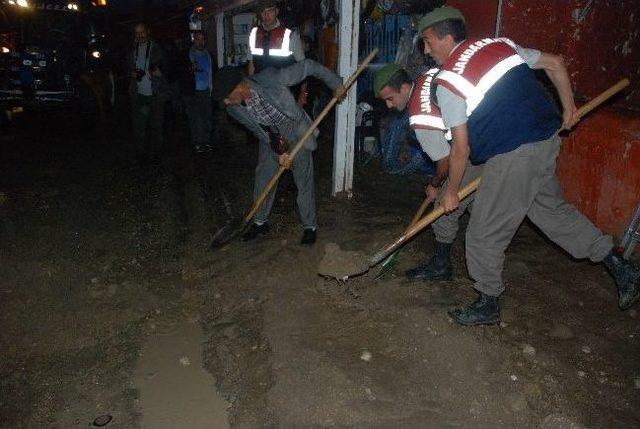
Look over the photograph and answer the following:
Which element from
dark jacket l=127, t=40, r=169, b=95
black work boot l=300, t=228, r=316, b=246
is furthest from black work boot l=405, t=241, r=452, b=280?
dark jacket l=127, t=40, r=169, b=95

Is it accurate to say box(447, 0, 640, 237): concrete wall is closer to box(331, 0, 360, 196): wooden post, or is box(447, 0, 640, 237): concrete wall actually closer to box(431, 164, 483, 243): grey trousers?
box(431, 164, 483, 243): grey trousers

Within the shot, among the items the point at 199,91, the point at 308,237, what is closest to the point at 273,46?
the point at 308,237

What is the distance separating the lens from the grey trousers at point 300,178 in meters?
3.80

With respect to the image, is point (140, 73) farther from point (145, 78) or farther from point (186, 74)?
point (186, 74)

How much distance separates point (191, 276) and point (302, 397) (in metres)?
1.68

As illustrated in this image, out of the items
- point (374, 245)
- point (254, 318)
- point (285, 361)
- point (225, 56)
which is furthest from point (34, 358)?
point (225, 56)

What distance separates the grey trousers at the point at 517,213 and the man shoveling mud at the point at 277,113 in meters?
1.58

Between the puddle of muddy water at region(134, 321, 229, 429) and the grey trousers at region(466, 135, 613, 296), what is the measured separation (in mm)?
1753

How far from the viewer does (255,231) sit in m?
4.21

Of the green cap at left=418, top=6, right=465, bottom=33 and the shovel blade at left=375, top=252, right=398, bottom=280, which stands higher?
the green cap at left=418, top=6, right=465, bottom=33

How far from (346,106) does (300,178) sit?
4.07 feet

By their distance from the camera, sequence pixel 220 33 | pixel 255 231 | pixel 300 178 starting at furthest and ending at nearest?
1. pixel 220 33
2. pixel 255 231
3. pixel 300 178

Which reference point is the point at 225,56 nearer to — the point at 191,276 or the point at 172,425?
the point at 191,276

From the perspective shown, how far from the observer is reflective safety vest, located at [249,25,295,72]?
4410 millimetres
